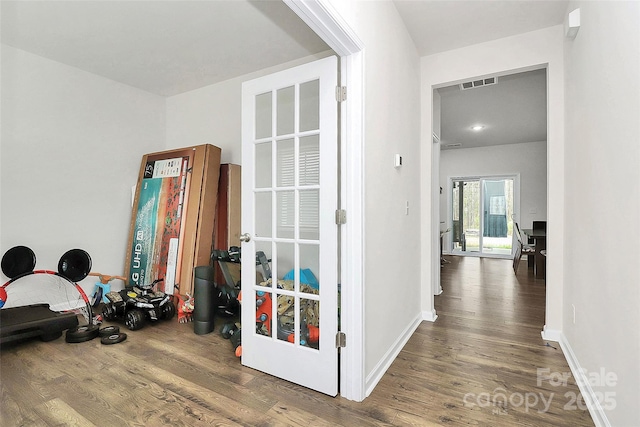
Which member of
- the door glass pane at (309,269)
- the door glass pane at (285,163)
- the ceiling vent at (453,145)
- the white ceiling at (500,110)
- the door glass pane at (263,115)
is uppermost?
Result: the ceiling vent at (453,145)

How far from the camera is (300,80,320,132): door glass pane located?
1.98 metres

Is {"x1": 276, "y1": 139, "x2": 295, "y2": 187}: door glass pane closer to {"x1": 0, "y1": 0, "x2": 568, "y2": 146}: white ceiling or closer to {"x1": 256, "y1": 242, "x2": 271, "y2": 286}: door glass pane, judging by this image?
{"x1": 256, "y1": 242, "x2": 271, "y2": 286}: door glass pane

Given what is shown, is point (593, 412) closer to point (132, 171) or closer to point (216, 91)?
point (216, 91)

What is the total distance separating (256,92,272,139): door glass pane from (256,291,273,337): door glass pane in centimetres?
113

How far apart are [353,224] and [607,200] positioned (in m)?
1.29

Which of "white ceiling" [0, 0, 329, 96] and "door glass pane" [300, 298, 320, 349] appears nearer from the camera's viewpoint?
"door glass pane" [300, 298, 320, 349]

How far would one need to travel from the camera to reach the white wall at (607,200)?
1.28 meters

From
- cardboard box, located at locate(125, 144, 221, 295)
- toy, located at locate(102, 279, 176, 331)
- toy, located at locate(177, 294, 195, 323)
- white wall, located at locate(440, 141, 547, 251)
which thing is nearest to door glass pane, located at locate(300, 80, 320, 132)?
cardboard box, located at locate(125, 144, 221, 295)

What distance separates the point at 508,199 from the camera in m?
8.15

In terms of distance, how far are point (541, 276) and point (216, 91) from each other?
5902 millimetres

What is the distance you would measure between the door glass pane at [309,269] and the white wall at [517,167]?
735cm

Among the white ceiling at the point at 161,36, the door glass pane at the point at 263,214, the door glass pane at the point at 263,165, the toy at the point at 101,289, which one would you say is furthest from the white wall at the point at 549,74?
the toy at the point at 101,289

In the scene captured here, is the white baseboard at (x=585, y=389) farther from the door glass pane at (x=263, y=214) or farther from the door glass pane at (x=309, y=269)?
the door glass pane at (x=263, y=214)

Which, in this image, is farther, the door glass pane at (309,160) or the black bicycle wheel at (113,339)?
the black bicycle wheel at (113,339)
